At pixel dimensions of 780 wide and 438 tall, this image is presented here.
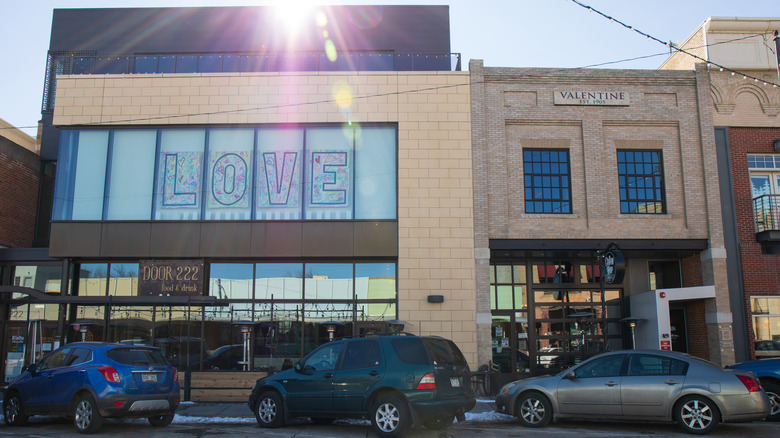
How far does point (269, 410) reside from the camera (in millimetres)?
11180

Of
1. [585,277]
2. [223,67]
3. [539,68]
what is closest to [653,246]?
[585,277]

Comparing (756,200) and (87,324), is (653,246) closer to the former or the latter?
(756,200)

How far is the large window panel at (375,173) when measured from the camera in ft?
57.8

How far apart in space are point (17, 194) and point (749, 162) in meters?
22.4

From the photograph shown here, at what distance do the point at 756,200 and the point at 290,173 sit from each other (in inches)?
531

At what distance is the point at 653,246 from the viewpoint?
17672 mm

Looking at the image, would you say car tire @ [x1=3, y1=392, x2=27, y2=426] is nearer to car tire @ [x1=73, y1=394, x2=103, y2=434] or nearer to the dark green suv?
car tire @ [x1=73, y1=394, x2=103, y2=434]

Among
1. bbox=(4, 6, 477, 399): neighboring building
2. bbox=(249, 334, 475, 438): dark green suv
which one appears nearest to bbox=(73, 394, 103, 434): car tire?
bbox=(249, 334, 475, 438): dark green suv

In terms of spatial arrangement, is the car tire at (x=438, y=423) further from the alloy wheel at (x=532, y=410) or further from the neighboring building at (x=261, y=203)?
the neighboring building at (x=261, y=203)

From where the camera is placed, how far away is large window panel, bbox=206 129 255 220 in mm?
17625

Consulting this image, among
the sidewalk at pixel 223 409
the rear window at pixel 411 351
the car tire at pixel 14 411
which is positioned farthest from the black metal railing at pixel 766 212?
the car tire at pixel 14 411

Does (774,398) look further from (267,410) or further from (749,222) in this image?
(267,410)

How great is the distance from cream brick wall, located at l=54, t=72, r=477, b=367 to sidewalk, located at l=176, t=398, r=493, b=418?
202 inches

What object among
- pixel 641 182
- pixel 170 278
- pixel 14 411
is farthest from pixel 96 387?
pixel 641 182
